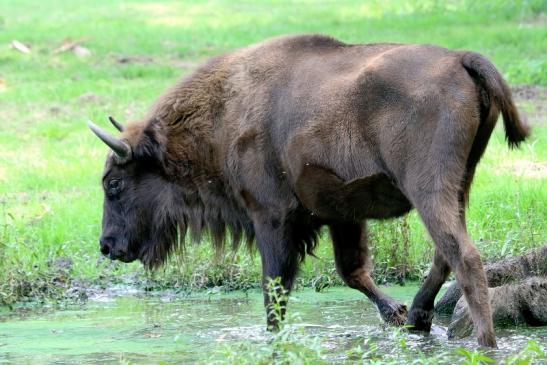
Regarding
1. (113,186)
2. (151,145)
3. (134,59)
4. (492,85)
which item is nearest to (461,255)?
(492,85)

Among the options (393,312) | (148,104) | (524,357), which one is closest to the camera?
(524,357)

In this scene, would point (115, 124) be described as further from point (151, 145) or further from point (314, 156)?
point (314, 156)

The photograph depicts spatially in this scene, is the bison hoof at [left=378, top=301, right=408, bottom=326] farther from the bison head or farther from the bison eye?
the bison eye

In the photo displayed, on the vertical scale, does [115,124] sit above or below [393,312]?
above

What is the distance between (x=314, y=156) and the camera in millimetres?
6961

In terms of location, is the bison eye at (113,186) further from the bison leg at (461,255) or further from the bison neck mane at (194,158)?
the bison leg at (461,255)

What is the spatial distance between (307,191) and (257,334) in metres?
1.00

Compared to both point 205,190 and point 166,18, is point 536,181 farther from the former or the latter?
point 166,18

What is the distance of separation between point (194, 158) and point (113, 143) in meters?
0.56

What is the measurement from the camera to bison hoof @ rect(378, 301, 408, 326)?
25.0 ft

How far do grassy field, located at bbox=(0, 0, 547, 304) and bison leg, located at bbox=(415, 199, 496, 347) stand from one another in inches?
99.3

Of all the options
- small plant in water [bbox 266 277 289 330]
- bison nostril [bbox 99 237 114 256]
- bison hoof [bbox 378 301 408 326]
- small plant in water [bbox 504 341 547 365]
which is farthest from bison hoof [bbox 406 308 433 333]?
bison nostril [bbox 99 237 114 256]

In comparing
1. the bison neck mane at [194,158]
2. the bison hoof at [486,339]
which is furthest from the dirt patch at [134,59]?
the bison hoof at [486,339]

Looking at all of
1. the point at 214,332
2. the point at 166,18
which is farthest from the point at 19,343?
the point at 166,18
